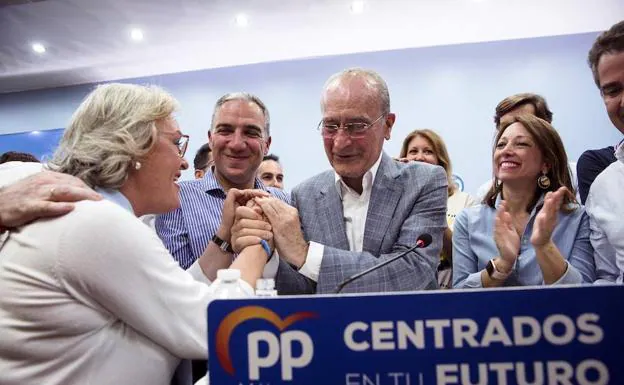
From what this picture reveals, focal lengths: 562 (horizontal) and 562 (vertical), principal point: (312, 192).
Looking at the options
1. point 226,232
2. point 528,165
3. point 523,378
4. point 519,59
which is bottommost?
point 523,378

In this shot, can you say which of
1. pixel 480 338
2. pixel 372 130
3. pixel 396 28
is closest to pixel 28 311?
pixel 480 338

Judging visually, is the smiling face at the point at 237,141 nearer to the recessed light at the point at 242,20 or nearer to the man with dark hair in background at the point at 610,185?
the man with dark hair in background at the point at 610,185

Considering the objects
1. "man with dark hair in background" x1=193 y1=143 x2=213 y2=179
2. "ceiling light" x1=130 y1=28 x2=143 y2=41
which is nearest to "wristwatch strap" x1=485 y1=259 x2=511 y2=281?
"man with dark hair in background" x1=193 y1=143 x2=213 y2=179

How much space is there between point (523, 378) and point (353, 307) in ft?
0.76

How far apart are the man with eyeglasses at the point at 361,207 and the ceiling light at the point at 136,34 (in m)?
4.01

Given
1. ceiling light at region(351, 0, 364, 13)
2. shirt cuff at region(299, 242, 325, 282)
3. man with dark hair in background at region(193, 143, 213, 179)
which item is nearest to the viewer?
shirt cuff at region(299, 242, 325, 282)

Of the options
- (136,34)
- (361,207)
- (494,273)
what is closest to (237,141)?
(361,207)

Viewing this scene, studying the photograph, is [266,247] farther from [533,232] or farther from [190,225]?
[533,232]

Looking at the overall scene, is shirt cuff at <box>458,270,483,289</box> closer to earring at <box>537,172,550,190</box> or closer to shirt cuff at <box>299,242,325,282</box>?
earring at <box>537,172,550,190</box>

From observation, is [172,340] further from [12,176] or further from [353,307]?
[12,176]

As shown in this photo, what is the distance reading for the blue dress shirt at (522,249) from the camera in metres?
1.82

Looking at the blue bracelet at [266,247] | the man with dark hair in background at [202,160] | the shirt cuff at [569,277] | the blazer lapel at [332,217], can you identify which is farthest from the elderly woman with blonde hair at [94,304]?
the man with dark hair in background at [202,160]

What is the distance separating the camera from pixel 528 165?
2035 mm

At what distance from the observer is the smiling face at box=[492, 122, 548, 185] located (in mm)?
2037
